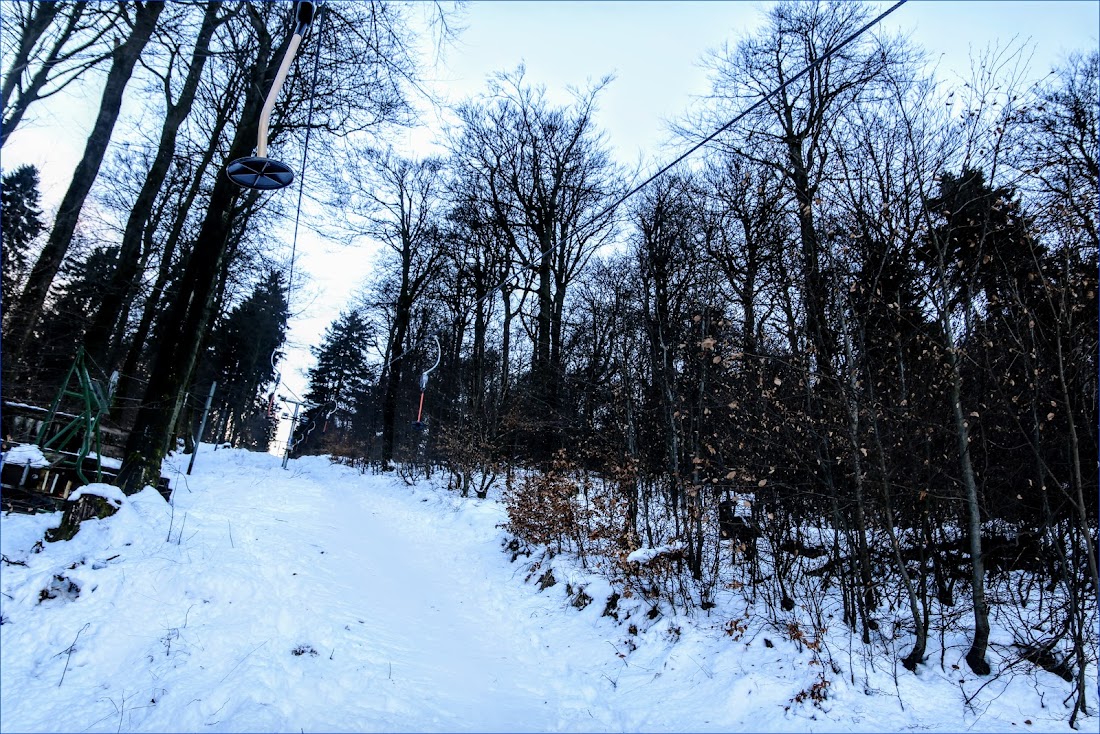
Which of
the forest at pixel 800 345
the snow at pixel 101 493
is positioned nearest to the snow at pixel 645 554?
the forest at pixel 800 345

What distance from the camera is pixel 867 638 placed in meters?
4.24

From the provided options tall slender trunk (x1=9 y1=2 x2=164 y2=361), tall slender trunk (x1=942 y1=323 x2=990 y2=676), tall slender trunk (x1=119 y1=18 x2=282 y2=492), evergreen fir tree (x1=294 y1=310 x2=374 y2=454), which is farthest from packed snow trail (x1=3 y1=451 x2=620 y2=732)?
evergreen fir tree (x1=294 y1=310 x2=374 y2=454)

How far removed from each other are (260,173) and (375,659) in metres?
4.38

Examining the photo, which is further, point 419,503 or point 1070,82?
point 419,503

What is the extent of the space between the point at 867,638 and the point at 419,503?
11.1 metres

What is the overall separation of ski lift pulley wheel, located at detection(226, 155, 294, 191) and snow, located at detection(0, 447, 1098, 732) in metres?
3.34

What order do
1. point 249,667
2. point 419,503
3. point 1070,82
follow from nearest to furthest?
point 249,667
point 1070,82
point 419,503

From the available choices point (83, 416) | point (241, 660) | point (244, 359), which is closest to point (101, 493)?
point (83, 416)

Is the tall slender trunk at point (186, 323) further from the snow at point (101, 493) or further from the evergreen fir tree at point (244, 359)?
the evergreen fir tree at point (244, 359)

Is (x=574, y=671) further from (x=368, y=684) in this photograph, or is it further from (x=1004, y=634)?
(x=1004, y=634)

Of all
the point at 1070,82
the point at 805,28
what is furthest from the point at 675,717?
the point at 805,28

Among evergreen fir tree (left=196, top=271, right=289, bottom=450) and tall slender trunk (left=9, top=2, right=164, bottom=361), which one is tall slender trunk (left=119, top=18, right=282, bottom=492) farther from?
evergreen fir tree (left=196, top=271, right=289, bottom=450)

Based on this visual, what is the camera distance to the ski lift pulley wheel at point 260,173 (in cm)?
471

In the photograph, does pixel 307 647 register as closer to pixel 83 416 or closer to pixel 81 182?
pixel 83 416
